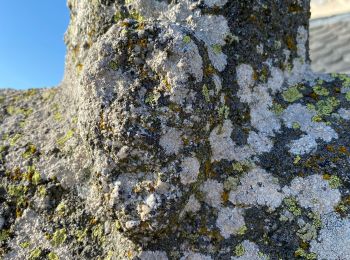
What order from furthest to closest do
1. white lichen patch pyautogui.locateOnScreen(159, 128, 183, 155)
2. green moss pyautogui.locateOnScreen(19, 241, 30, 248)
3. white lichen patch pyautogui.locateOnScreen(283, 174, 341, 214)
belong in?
green moss pyautogui.locateOnScreen(19, 241, 30, 248) < white lichen patch pyautogui.locateOnScreen(283, 174, 341, 214) < white lichen patch pyautogui.locateOnScreen(159, 128, 183, 155)

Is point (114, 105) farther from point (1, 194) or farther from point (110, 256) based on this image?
point (1, 194)

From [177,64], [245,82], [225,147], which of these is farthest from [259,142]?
Result: [177,64]

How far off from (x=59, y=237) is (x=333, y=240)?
103cm

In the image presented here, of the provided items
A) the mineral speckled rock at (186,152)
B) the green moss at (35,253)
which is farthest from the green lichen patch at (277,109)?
the green moss at (35,253)

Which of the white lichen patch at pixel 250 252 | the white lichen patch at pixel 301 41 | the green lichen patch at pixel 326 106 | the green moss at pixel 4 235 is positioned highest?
the white lichen patch at pixel 301 41

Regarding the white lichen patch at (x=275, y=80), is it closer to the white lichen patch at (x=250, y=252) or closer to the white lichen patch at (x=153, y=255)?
the white lichen patch at (x=250, y=252)

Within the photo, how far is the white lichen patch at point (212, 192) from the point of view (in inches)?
64.3

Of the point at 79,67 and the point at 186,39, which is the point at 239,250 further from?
the point at 79,67

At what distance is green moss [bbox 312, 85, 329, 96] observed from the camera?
1984 millimetres

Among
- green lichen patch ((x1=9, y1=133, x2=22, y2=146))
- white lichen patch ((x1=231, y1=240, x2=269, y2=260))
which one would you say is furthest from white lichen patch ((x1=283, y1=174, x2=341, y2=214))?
green lichen patch ((x1=9, y1=133, x2=22, y2=146))

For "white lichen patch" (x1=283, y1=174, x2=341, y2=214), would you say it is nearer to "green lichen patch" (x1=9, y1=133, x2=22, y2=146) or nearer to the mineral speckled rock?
the mineral speckled rock

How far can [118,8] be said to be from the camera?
1938mm

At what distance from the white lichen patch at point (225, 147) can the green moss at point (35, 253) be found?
762 mm

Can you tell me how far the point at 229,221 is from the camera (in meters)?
1.61
